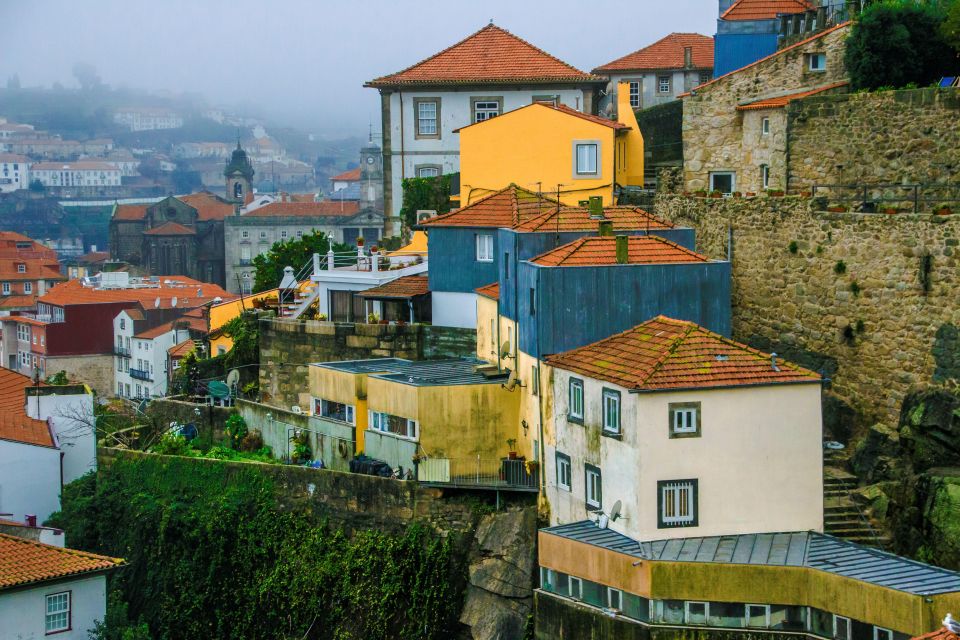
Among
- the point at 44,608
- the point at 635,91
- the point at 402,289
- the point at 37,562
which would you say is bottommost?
the point at 44,608

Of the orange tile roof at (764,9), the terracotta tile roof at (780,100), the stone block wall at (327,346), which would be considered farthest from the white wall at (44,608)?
the orange tile roof at (764,9)

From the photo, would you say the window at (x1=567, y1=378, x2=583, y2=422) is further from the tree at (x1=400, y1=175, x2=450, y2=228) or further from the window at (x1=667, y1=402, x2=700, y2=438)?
the tree at (x1=400, y1=175, x2=450, y2=228)

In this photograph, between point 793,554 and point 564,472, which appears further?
point 564,472

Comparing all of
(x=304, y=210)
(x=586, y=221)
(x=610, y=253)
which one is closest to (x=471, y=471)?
(x=610, y=253)

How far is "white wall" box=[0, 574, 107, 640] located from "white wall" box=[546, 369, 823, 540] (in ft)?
38.5

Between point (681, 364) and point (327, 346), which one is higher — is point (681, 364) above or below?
above

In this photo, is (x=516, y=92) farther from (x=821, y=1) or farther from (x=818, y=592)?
(x=818, y=592)

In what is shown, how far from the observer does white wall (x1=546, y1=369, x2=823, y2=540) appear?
85.1 ft

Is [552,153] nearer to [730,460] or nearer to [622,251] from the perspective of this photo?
[622,251]

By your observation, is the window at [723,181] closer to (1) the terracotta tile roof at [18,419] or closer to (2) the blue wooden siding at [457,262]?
(2) the blue wooden siding at [457,262]

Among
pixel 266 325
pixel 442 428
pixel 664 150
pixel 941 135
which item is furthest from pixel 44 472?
pixel 941 135

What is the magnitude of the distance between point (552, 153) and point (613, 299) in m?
13.2

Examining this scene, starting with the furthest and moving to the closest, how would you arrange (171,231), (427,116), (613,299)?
(171,231) → (427,116) → (613,299)

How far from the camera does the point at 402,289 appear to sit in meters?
40.2
